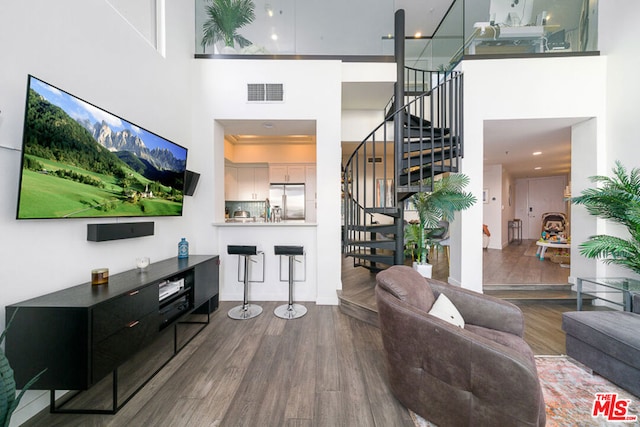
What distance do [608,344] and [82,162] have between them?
4211mm

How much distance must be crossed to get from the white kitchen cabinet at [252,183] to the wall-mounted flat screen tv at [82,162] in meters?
3.50

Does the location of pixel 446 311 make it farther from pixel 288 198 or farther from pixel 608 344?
pixel 288 198

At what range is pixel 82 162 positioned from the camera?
5.77 feet

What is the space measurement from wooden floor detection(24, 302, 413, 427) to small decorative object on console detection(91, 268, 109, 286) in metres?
0.87

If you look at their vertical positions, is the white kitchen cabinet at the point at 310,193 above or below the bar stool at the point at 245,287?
above

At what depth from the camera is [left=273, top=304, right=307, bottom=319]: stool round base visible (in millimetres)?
3019

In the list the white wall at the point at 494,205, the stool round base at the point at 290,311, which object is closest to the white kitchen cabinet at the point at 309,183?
the stool round base at the point at 290,311

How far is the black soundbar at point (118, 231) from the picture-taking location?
1900mm

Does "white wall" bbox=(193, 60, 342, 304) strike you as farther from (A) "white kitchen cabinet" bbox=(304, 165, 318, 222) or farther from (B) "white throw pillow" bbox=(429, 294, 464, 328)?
(A) "white kitchen cabinet" bbox=(304, 165, 318, 222)

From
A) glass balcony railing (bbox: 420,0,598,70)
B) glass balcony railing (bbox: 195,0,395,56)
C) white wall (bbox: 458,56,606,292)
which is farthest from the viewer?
glass balcony railing (bbox: 195,0,395,56)

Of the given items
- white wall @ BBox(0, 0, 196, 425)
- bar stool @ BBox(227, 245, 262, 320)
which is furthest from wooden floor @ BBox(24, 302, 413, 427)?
white wall @ BBox(0, 0, 196, 425)

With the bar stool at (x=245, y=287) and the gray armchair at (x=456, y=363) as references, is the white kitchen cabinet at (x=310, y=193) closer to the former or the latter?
the bar stool at (x=245, y=287)

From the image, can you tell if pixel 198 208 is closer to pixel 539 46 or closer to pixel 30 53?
pixel 30 53

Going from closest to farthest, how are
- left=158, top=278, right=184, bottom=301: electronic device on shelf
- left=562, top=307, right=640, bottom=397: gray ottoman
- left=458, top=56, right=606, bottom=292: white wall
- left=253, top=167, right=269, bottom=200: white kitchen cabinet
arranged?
left=562, top=307, right=640, bottom=397: gray ottoman → left=158, top=278, right=184, bottom=301: electronic device on shelf → left=458, top=56, right=606, bottom=292: white wall → left=253, top=167, right=269, bottom=200: white kitchen cabinet
